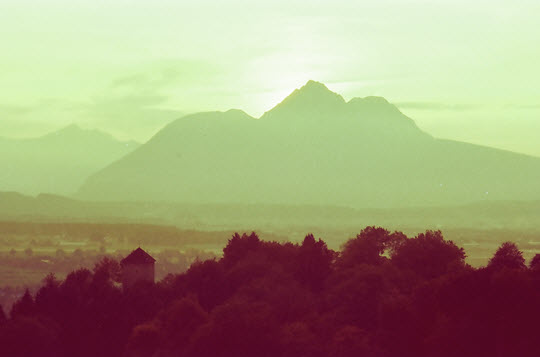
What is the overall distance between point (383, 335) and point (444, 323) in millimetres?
6543

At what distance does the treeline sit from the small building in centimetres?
575

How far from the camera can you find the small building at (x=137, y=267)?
128 metres

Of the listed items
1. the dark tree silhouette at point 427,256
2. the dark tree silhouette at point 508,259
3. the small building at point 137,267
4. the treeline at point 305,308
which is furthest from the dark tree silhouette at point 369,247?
the small building at point 137,267

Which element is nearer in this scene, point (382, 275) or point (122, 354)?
point (122, 354)

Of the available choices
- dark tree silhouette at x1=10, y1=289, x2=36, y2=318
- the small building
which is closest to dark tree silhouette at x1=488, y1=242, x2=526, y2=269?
the small building

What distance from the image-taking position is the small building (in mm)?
128375

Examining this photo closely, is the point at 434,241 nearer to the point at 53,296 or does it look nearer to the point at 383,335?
the point at 383,335

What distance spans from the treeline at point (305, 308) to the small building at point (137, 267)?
18.9ft

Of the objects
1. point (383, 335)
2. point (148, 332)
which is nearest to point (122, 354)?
point (148, 332)

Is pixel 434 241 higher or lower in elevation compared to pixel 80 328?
higher

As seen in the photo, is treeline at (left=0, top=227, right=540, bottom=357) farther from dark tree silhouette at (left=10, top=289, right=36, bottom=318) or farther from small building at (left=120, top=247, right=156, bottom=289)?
small building at (left=120, top=247, right=156, bottom=289)

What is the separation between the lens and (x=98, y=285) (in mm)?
117938

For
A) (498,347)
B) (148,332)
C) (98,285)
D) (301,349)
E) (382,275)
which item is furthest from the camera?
(98,285)

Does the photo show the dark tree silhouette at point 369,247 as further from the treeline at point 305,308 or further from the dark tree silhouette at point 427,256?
the dark tree silhouette at point 427,256
